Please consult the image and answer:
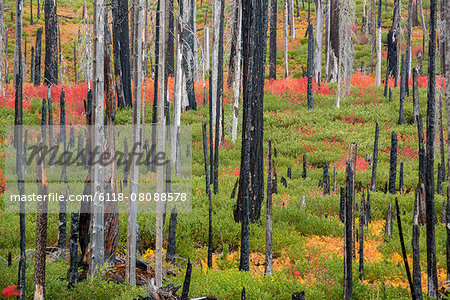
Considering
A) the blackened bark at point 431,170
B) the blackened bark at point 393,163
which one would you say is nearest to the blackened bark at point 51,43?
the blackened bark at point 393,163

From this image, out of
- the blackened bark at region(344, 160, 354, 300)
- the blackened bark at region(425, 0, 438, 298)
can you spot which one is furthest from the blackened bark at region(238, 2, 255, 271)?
→ the blackened bark at region(425, 0, 438, 298)

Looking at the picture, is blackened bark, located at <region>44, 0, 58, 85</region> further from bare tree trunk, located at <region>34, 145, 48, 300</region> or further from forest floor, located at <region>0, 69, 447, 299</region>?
bare tree trunk, located at <region>34, 145, 48, 300</region>

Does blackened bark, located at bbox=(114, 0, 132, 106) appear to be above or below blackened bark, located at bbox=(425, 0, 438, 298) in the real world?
above

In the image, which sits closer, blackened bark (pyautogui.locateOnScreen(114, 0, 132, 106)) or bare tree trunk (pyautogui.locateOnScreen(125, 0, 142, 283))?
bare tree trunk (pyautogui.locateOnScreen(125, 0, 142, 283))

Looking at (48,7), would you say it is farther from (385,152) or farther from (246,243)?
(246,243)

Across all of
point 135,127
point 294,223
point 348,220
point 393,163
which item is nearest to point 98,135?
point 135,127

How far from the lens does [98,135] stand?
4109 millimetres

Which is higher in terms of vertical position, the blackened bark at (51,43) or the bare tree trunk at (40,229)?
the blackened bark at (51,43)

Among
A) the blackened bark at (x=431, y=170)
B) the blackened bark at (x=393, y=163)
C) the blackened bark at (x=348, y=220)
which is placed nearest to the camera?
the blackened bark at (x=431, y=170)

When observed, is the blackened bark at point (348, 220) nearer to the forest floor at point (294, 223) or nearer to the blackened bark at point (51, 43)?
the forest floor at point (294, 223)

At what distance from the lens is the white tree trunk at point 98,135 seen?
3980 millimetres

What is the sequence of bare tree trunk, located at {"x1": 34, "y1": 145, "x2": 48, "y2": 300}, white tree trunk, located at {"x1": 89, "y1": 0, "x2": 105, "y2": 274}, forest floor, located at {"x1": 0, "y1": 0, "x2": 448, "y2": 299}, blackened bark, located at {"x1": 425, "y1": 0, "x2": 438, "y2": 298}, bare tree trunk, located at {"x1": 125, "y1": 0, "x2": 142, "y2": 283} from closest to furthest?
bare tree trunk, located at {"x1": 34, "y1": 145, "x2": 48, "y2": 300}
blackened bark, located at {"x1": 425, "y1": 0, "x2": 438, "y2": 298}
white tree trunk, located at {"x1": 89, "y1": 0, "x2": 105, "y2": 274}
bare tree trunk, located at {"x1": 125, "y1": 0, "x2": 142, "y2": 283}
forest floor, located at {"x1": 0, "y1": 0, "x2": 448, "y2": 299}

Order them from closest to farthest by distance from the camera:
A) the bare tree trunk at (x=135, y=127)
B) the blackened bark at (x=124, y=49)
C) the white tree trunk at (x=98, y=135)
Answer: the white tree trunk at (x=98, y=135) < the bare tree trunk at (x=135, y=127) < the blackened bark at (x=124, y=49)

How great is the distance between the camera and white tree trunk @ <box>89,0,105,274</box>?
3.98 m
